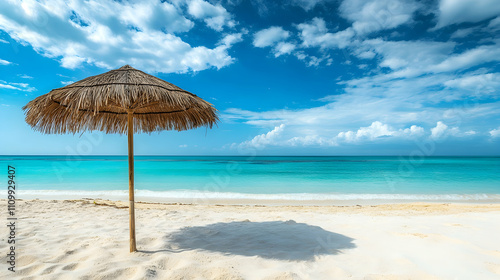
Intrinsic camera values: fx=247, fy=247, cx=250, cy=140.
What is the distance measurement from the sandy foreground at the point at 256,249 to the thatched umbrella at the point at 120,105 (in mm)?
626

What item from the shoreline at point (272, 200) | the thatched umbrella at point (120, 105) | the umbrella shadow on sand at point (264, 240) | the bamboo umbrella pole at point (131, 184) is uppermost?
the thatched umbrella at point (120, 105)

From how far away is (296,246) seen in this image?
3445 mm

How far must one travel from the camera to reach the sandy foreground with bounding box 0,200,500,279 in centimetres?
258

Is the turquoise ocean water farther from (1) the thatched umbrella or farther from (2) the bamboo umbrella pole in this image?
(2) the bamboo umbrella pole

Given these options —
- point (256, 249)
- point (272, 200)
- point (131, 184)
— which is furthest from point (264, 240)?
point (272, 200)

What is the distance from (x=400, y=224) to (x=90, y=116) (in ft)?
18.9

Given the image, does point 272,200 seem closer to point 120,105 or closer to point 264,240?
point 264,240

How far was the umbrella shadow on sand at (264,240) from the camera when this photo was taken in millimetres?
3207

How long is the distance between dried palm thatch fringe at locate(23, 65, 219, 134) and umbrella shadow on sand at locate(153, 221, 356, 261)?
1752mm

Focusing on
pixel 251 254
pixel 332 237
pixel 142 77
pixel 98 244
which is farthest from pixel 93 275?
pixel 332 237

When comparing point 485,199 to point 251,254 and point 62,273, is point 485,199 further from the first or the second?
point 62,273

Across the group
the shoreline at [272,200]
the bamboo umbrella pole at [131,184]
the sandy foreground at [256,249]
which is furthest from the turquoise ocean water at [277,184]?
the bamboo umbrella pole at [131,184]

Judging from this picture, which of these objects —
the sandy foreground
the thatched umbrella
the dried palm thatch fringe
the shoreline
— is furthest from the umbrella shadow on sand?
the shoreline

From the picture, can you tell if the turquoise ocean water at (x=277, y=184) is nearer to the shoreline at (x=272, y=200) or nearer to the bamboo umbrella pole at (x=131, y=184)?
the shoreline at (x=272, y=200)
